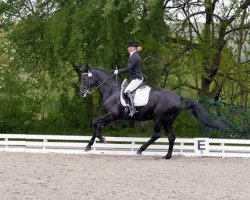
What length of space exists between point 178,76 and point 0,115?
6.28 meters

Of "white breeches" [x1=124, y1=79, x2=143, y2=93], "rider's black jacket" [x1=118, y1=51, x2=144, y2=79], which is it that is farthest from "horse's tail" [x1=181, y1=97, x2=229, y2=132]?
"rider's black jacket" [x1=118, y1=51, x2=144, y2=79]

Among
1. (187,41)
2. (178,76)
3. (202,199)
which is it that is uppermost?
(187,41)

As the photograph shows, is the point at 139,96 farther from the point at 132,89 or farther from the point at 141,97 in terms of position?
the point at 132,89

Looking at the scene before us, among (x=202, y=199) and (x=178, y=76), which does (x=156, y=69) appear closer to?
(x=178, y=76)

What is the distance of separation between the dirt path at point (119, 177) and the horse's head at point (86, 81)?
144 centimetres

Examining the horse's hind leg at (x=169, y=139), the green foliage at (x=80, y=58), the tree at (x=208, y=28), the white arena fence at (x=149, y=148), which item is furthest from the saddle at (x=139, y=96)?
the tree at (x=208, y=28)

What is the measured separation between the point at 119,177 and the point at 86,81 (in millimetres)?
3448

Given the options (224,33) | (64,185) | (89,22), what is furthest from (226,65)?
(64,185)

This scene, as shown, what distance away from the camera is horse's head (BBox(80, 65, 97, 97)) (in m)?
11.9

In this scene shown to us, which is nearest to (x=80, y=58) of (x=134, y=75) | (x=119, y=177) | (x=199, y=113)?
(x=134, y=75)

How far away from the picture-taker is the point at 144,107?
1169cm

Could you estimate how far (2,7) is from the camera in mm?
16703

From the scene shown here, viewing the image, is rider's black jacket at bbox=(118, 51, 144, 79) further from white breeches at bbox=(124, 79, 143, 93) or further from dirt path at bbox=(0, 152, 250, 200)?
dirt path at bbox=(0, 152, 250, 200)

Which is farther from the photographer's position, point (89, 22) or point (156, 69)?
point (156, 69)
